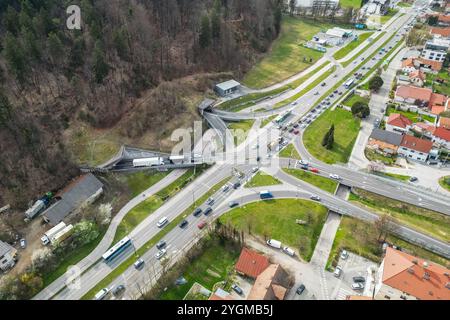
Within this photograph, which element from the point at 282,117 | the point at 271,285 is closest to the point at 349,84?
the point at 282,117

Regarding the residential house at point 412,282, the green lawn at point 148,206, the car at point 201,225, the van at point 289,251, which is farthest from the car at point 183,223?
the residential house at point 412,282

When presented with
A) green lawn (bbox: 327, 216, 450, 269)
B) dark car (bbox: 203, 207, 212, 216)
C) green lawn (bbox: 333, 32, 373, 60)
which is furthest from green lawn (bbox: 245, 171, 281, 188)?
green lawn (bbox: 333, 32, 373, 60)

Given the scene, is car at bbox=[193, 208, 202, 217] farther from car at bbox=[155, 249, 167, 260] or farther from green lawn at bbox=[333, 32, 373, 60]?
green lawn at bbox=[333, 32, 373, 60]

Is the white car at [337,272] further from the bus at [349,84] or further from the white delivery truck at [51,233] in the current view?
the bus at [349,84]

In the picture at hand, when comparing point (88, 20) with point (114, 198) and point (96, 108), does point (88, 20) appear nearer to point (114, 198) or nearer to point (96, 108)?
point (96, 108)

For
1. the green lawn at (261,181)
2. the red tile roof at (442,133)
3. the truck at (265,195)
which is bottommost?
the truck at (265,195)

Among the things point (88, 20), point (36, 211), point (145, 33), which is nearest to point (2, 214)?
point (36, 211)
